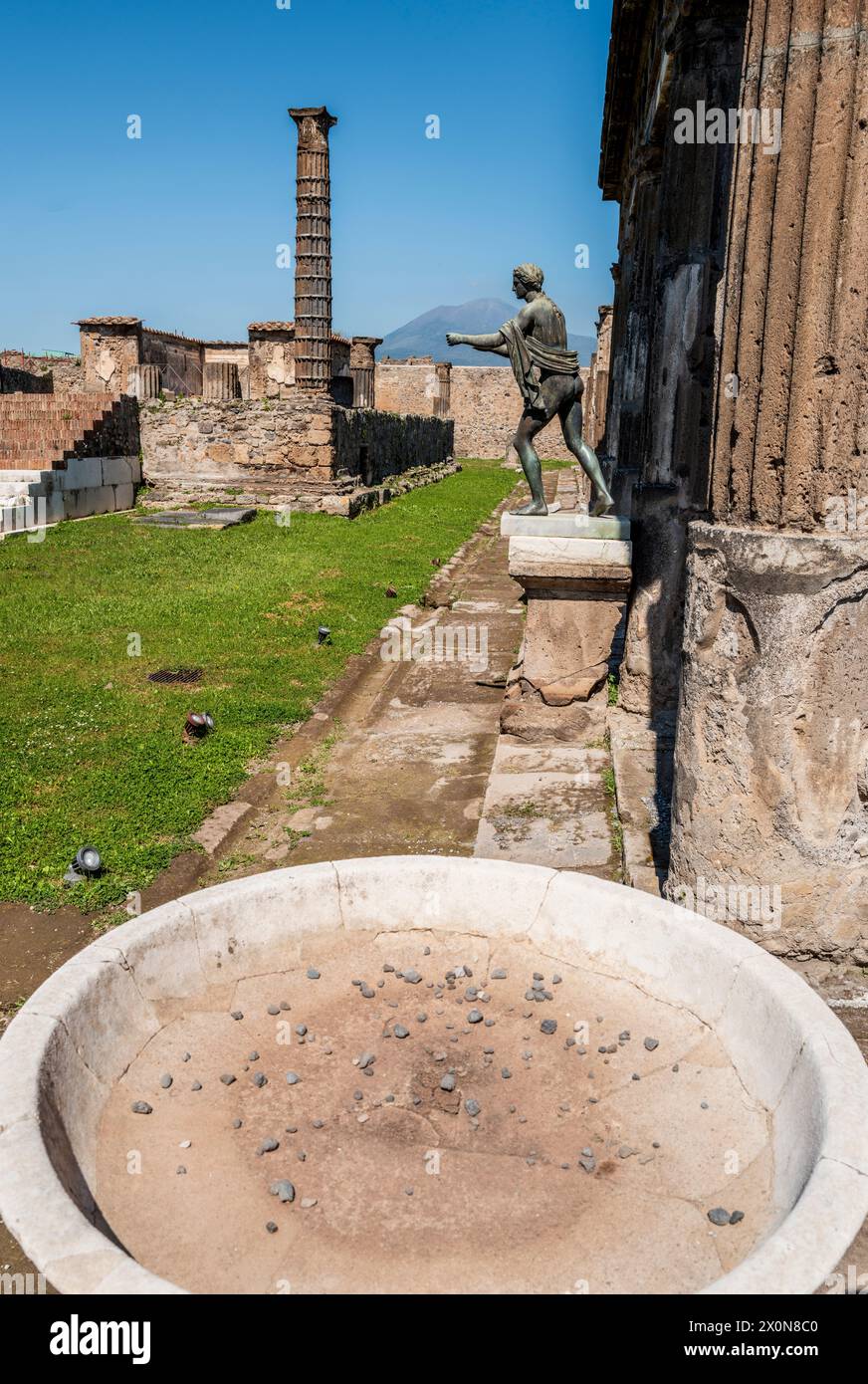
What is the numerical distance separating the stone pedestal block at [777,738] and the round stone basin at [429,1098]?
631mm

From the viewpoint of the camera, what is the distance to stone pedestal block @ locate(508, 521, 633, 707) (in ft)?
20.5

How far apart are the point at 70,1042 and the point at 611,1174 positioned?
1229 mm

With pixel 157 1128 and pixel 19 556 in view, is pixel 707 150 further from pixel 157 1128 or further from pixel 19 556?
pixel 19 556

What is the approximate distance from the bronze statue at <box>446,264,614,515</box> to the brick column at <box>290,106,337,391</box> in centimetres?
1372

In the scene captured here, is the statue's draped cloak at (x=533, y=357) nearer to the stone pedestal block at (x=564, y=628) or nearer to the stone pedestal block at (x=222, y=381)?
the stone pedestal block at (x=564, y=628)

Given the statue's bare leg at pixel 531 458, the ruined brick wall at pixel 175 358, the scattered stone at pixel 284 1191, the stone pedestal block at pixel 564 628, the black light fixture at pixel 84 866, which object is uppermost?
the ruined brick wall at pixel 175 358

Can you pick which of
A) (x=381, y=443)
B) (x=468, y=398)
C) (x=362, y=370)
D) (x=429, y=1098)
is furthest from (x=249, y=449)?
(x=468, y=398)

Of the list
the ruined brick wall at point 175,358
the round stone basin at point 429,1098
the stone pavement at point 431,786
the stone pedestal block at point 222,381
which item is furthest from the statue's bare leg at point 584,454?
the ruined brick wall at point 175,358

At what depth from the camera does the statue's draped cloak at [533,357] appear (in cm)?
625

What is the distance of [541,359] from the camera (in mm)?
6270

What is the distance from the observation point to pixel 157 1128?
234cm

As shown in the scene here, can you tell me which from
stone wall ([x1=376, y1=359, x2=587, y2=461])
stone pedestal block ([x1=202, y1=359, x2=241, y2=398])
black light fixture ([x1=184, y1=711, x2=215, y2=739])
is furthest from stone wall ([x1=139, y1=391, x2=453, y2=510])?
stone wall ([x1=376, y1=359, x2=587, y2=461])

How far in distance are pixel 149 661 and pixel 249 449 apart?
10824 millimetres

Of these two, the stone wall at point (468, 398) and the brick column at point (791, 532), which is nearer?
the brick column at point (791, 532)
